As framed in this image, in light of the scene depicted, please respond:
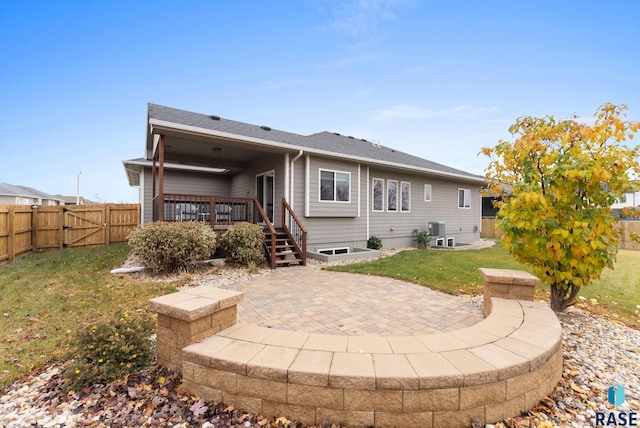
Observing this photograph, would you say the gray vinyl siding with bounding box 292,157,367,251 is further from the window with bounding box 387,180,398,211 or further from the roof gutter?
the window with bounding box 387,180,398,211

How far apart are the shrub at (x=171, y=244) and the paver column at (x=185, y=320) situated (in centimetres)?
387

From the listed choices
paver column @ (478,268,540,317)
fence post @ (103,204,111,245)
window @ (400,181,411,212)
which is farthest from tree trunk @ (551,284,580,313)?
fence post @ (103,204,111,245)

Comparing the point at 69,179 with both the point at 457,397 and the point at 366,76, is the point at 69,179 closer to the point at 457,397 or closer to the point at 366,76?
the point at 366,76

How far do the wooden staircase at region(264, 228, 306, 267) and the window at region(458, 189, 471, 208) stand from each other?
1011cm

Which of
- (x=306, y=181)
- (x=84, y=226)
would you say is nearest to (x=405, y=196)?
(x=306, y=181)

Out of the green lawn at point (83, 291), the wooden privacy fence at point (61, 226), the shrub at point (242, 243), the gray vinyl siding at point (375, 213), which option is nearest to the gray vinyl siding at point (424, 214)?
the gray vinyl siding at point (375, 213)

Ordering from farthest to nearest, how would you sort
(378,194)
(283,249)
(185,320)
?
(378,194), (283,249), (185,320)

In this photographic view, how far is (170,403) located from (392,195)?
10.3 meters

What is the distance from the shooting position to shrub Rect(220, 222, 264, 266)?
6770mm

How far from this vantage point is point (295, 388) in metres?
1.78

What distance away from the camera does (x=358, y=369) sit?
1816mm

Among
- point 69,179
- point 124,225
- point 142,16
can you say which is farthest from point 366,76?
point 69,179

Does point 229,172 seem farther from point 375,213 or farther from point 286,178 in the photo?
point 375,213

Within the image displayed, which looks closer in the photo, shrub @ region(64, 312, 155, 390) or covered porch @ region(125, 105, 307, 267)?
shrub @ region(64, 312, 155, 390)
